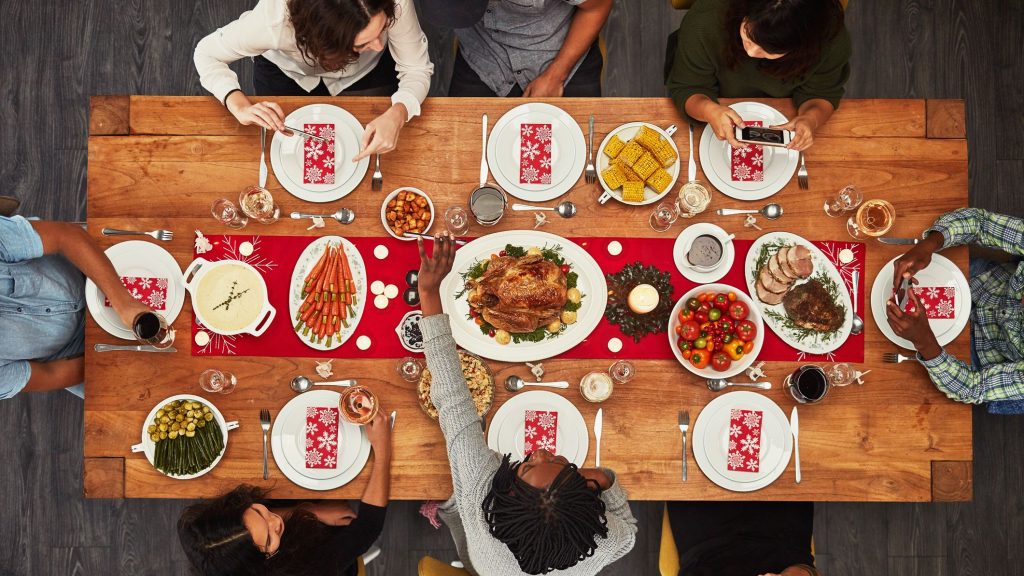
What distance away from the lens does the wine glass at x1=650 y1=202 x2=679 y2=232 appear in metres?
2.19

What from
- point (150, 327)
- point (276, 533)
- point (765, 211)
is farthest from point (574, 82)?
point (276, 533)

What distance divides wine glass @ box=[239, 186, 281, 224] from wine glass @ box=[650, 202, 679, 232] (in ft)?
4.61

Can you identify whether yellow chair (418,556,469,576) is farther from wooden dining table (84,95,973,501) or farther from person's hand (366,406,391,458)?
person's hand (366,406,391,458)

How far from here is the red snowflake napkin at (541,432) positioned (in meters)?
2.20

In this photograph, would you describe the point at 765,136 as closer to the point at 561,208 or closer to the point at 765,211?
the point at 765,211

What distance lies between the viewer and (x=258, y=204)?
220 centimetres

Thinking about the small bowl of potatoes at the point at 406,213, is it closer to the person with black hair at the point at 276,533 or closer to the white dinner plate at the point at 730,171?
the person with black hair at the point at 276,533

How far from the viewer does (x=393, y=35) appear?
233 cm

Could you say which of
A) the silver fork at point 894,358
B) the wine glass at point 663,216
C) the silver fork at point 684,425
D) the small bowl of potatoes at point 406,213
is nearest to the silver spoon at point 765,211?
the wine glass at point 663,216

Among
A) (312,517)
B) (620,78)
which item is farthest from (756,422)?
(620,78)

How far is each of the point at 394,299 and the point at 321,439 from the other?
574mm

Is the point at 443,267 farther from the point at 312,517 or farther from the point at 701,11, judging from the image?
the point at 701,11

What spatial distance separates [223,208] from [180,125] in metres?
0.39

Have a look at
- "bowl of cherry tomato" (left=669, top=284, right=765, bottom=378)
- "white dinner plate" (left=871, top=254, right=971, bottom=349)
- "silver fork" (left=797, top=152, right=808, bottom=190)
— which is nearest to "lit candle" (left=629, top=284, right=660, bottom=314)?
"bowl of cherry tomato" (left=669, top=284, right=765, bottom=378)
